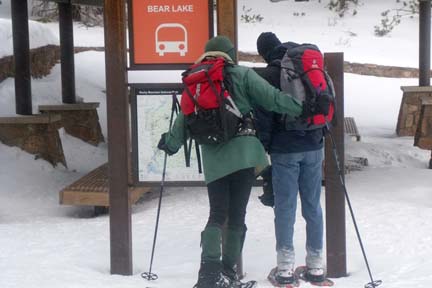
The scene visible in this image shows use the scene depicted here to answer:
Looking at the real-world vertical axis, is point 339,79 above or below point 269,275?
above

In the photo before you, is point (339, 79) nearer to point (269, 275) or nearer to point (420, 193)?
point (269, 275)

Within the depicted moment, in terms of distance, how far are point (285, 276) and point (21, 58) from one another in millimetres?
6135

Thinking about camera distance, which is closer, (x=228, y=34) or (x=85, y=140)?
(x=228, y=34)

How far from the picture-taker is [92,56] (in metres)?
18.4

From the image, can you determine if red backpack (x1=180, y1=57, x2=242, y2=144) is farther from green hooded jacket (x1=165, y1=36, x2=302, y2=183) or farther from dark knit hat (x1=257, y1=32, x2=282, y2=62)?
dark knit hat (x1=257, y1=32, x2=282, y2=62)

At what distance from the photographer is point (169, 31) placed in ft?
17.9

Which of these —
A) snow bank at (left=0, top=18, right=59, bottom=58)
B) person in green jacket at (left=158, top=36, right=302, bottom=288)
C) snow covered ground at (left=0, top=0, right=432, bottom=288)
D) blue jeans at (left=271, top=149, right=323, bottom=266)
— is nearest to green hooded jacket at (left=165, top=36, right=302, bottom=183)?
person in green jacket at (left=158, top=36, right=302, bottom=288)

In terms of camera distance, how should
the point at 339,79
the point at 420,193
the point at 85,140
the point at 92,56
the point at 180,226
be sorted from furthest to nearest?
the point at 92,56, the point at 85,140, the point at 420,193, the point at 180,226, the point at 339,79

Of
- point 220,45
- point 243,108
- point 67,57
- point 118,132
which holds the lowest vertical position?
point 118,132

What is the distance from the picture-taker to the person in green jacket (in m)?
4.80

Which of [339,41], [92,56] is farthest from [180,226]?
[339,41]

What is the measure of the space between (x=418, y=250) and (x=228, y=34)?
2.29 m

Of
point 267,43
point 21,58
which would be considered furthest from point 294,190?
point 21,58

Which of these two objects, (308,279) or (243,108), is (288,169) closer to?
(243,108)
